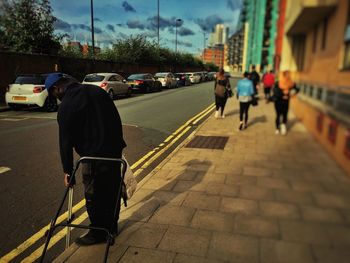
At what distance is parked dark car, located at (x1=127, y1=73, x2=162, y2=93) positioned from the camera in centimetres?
2281

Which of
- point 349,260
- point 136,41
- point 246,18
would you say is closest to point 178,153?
point 349,260

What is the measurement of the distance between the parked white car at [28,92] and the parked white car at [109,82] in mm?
3680

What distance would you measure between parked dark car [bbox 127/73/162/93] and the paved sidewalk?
1768 centimetres

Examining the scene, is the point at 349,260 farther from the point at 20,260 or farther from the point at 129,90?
the point at 129,90

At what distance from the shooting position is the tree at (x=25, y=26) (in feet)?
64.2

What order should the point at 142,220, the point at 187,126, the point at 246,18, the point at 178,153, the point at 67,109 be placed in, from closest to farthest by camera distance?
1. the point at 67,109
2. the point at 142,220
3. the point at 178,153
4. the point at 187,126
5. the point at 246,18

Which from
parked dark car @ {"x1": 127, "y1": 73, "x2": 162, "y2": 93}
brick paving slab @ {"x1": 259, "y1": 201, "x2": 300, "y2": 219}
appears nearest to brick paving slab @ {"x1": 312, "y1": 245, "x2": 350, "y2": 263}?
brick paving slab @ {"x1": 259, "y1": 201, "x2": 300, "y2": 219}

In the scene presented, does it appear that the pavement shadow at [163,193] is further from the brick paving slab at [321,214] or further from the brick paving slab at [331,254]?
the brick paving slab at [331,254]

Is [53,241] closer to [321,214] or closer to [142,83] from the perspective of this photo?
[321,214]

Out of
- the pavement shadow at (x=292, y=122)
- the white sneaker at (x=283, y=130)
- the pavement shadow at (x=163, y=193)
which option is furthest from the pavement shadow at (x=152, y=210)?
the pavement shadow at (x=292, y=122)

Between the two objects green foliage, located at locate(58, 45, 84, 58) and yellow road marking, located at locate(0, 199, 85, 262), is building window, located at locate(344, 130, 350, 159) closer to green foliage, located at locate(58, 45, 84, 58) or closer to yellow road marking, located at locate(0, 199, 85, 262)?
yellow road marking, located at locate(0, 199, 85, 262)

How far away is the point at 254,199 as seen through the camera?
401cm

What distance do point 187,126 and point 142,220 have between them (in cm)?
685

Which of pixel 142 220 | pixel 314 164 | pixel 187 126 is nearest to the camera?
pixel 142 220
